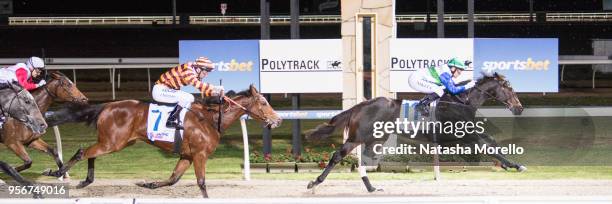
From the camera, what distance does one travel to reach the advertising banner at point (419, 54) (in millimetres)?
12414

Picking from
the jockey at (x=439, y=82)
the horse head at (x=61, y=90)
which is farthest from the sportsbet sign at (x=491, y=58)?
the horse head at (x=61, y=90)

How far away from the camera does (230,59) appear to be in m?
12.7

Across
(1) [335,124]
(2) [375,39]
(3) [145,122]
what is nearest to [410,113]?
(1) [335,124]

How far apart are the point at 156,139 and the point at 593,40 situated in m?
15.3

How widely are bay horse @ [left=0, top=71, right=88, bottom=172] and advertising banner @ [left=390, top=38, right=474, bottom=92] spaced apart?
353cm

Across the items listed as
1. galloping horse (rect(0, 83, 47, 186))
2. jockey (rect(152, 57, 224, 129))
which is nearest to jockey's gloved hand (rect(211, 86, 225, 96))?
jockey (rect(152, 57, 224, 129))

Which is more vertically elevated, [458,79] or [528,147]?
[458,79]

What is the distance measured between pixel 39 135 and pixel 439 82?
4.11 meters

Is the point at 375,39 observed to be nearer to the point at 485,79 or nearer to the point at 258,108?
the point at 485,79

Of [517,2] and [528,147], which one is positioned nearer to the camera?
[528,147]

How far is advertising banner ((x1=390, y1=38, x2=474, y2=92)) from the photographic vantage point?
40.7 feet

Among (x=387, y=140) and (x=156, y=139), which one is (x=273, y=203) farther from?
(x=387, y=140)

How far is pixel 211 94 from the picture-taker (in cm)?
985

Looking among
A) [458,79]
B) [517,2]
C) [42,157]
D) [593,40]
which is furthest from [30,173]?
[517,2]
